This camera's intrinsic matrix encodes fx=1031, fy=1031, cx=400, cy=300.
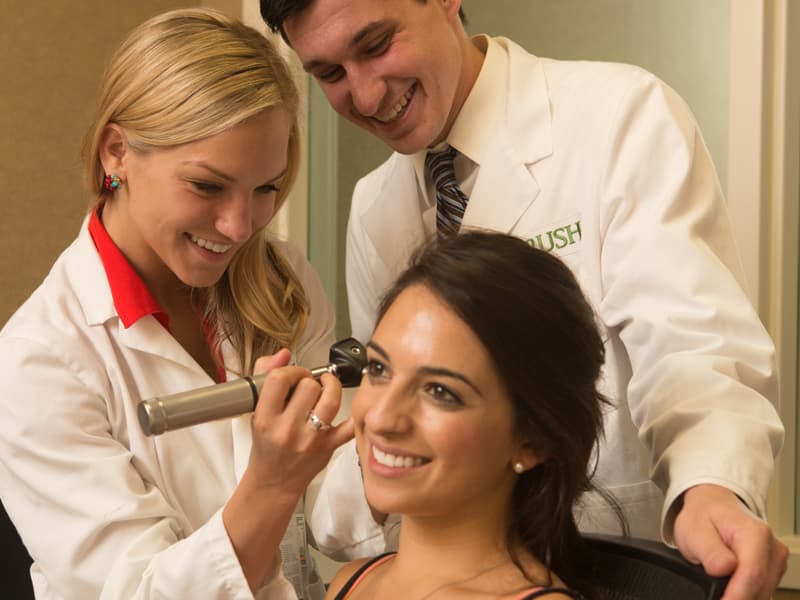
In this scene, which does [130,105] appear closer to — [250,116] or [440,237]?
[250,116]

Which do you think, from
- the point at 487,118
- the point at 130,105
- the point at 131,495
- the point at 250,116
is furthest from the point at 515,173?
the point at 131,495

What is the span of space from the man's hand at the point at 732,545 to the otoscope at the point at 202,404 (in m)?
0.44

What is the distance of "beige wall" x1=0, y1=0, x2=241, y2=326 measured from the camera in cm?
250

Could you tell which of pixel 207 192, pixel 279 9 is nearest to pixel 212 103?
pixel 207 192

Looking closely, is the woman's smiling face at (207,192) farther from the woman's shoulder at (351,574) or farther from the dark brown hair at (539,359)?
the woman's shoulder at (351,574)

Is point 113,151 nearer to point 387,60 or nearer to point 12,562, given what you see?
point 387,60

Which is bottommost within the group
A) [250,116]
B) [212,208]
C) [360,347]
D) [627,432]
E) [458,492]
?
[627,432]

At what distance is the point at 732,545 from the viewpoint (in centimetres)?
97

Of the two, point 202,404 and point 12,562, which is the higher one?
point 202,404

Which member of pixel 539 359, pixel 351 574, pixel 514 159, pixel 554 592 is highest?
pixel 514 159

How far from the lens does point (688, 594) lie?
40.3 inches

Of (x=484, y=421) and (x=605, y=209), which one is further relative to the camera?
(x=605, y=209)

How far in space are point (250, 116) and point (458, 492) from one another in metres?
0.62

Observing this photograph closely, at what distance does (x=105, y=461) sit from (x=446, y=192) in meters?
0.70
